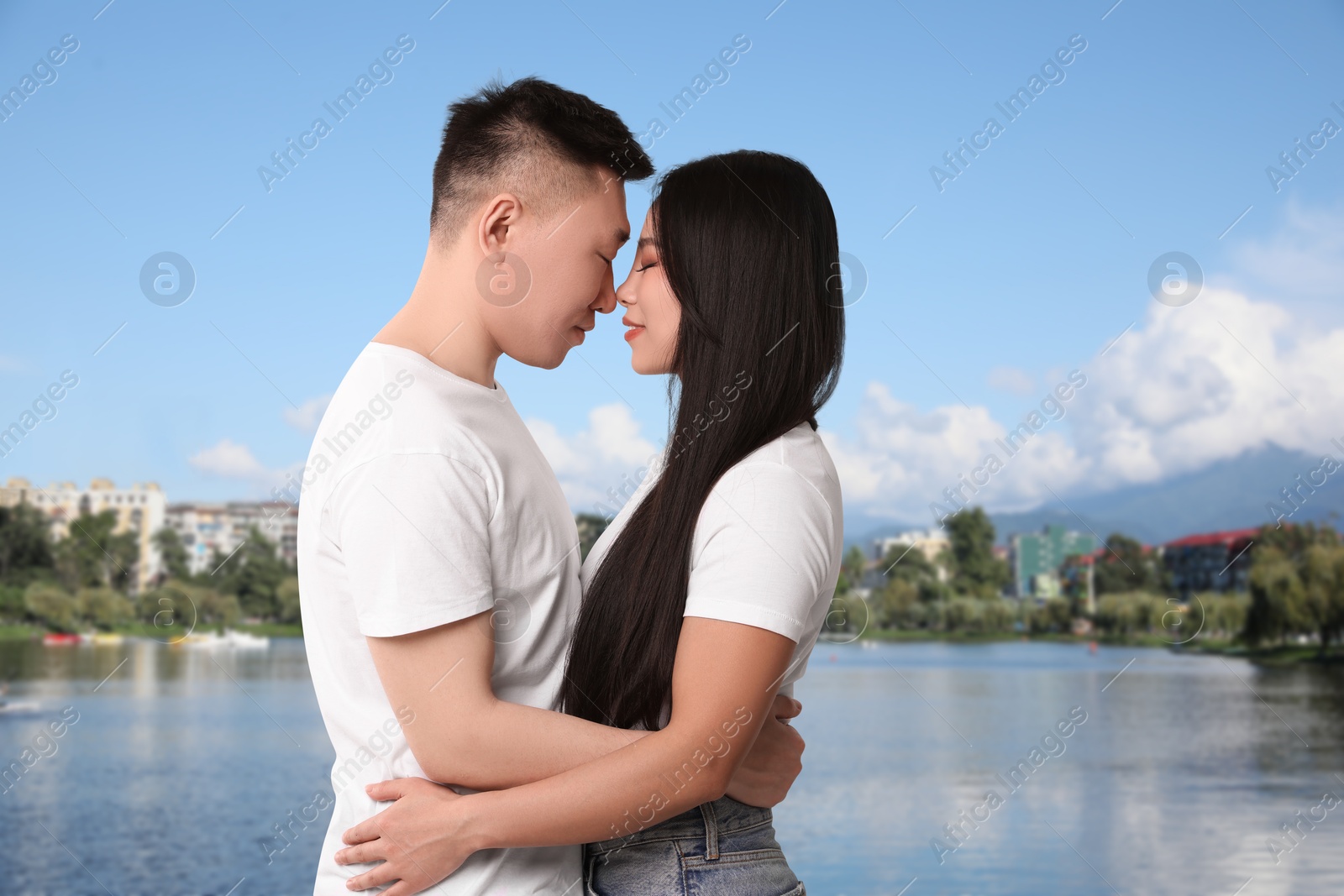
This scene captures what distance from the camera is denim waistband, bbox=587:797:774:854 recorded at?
4.90ft

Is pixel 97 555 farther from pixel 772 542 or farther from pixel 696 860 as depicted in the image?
pixel 772 542

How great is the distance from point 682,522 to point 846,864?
1885 cm

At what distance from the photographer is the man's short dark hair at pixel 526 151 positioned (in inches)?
62.7

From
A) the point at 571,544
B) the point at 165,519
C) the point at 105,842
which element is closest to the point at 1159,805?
the point at 105,842

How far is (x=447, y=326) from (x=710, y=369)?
0.39 metres

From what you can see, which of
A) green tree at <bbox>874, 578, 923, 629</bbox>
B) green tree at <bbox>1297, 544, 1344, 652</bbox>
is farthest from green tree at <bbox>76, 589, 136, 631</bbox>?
green tree at <bbox>1297, 544, 1344, 652</bbox>

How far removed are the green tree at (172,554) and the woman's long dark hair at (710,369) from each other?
44570 millimetres

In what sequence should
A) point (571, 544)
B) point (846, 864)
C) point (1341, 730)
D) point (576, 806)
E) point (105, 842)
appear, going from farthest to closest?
point (1341, 730)
point (105, 842)
point (846, 864)
point (571, 544)
point (576, 806)

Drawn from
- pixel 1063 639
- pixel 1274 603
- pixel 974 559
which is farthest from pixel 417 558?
pixel 974 559

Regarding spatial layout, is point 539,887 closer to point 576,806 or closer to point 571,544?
point 576,806

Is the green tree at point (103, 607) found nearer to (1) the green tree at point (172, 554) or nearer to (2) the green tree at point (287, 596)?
(1) the green tree at point (172, 554)

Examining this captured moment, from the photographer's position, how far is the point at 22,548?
40.8 metres

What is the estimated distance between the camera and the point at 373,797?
1380 millimetres

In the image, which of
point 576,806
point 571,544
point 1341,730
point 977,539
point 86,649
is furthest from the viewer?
point 977,539
